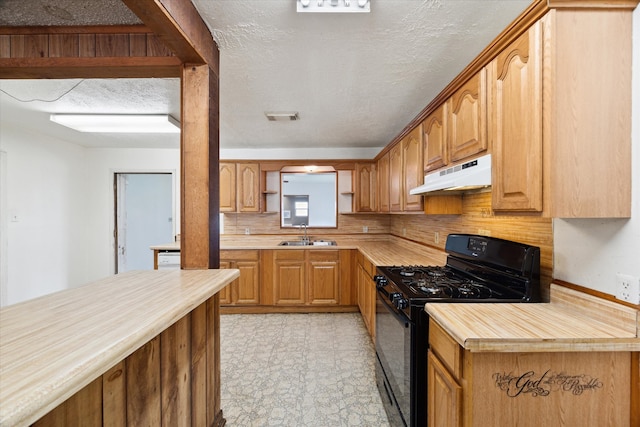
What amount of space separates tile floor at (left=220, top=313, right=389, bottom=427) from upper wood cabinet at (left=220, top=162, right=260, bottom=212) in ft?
5.03

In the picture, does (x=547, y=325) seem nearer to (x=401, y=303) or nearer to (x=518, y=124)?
(x=401, y=303)

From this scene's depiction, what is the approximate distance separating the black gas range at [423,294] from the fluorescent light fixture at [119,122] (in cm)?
271

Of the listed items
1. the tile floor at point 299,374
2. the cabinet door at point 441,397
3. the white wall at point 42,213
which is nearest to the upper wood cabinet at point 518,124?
the cabinet door at point 441,397

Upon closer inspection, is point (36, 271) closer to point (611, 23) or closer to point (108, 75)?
point (108, 75)

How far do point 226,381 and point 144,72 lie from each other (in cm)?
223

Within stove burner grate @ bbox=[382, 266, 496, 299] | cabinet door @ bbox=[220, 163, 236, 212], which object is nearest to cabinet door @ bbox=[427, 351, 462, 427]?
stove burner grate @ bbox=[382, 266, 496, 299]

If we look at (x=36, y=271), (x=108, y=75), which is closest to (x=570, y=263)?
(x=108, y=75)

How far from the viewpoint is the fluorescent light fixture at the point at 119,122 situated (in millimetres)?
2881

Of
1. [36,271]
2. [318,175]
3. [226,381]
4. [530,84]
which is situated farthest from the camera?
[318,175]

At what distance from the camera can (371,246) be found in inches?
146

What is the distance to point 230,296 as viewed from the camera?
363 cm

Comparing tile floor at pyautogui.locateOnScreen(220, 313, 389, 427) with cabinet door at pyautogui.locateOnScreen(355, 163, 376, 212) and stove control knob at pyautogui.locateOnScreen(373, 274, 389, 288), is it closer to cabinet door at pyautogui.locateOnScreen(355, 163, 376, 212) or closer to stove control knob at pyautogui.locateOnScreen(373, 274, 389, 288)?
stove control knob at pyautogui.locateOnScreen(373, 274, 389, 288)

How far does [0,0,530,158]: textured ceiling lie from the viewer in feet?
4.66

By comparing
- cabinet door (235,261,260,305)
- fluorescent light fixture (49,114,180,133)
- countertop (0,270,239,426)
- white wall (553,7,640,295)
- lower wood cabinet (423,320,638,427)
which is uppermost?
fluorescent light fixture (49,114,180,133)
